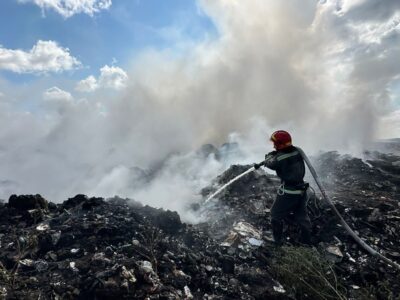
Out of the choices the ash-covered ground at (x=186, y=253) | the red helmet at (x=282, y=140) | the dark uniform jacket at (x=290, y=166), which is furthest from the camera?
the red helmet at (x=282, y=140)

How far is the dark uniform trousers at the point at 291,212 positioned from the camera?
20.4 feet

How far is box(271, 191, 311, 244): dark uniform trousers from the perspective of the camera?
6207mm

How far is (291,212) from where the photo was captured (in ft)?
21.0

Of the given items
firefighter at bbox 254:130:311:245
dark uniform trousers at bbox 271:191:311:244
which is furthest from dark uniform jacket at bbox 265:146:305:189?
dark uniform trousers at bbox 271:191:311:244

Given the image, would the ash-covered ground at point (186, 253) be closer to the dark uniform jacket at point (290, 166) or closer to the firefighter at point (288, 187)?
the firefighter at point (288, 187)

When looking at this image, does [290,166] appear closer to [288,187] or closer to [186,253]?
[288,187]

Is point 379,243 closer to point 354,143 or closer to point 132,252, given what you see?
point 132,252

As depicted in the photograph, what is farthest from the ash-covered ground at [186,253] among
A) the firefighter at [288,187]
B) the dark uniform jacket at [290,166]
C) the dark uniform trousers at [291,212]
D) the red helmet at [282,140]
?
the red helmet at [282,140]

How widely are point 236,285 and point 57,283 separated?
249 cm

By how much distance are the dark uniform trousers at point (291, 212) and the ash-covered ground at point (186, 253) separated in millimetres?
268

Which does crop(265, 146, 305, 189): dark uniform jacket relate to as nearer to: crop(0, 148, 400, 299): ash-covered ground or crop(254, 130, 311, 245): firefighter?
crop(254, 130, 311, 245): firefighter

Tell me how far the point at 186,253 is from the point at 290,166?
2.32 metres

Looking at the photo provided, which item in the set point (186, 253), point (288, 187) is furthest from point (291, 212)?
point (186, 253)

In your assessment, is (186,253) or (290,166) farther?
(290,166)
